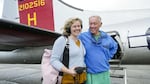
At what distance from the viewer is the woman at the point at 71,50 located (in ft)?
8.37

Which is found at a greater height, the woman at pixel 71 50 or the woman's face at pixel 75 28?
the woman's face at pixel 75 28

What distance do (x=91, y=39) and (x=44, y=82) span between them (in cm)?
59

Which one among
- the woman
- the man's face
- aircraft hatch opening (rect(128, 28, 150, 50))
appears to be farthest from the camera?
aircraft hatch opening (rect(128, 28, 150, 50))

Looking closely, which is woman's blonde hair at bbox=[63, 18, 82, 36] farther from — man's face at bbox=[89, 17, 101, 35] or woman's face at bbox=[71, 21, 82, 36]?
man's face at bbox=[89, 17, 101, 35]

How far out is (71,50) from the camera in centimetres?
258

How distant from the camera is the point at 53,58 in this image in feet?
8.46

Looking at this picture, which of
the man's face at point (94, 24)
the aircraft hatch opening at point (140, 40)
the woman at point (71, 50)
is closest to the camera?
the woman at point (71, 50)

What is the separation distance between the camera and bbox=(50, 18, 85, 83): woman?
2.55m

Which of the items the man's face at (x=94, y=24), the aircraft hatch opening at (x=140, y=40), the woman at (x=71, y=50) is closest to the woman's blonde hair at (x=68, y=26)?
the woman at (x=71, y=50)

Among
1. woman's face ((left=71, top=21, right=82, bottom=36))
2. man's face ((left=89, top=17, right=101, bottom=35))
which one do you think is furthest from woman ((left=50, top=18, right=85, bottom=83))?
man's face ((left=89, top=17, right=101, bottom=35))

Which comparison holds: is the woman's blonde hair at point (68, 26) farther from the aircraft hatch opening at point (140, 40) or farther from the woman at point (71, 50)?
the aircraft hatch opening at point (140, 40)

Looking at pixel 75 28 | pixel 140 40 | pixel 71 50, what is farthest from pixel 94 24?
pixel 140 40

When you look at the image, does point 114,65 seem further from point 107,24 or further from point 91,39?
point 91,39

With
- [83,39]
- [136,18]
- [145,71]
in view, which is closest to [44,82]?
[83,39]
